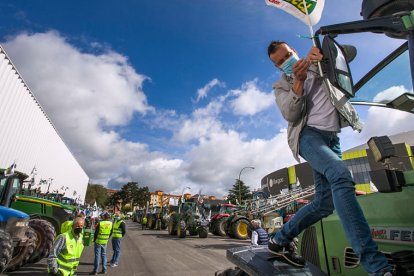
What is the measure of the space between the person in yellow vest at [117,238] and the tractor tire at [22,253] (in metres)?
2.28

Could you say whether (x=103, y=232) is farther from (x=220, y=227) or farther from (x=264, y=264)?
(x=220, y=227)

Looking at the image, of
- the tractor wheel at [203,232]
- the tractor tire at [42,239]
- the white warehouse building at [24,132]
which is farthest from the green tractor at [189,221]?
the white warehouse building at [24,132]

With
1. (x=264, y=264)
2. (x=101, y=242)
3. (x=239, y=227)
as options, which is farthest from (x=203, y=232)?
(x=264, y=264)

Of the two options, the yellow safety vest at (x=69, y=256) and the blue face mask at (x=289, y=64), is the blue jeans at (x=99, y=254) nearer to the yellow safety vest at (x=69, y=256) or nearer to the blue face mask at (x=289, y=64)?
the yellow safety vest at (x=69, y=256)

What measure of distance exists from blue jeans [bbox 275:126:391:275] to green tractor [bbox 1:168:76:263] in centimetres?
818

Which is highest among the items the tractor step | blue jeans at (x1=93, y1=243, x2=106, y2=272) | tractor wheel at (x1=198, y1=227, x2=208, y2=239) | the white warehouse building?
the white warehouse building

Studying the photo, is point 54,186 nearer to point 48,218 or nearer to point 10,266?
point 48,218

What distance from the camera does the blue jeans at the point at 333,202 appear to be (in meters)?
1.40

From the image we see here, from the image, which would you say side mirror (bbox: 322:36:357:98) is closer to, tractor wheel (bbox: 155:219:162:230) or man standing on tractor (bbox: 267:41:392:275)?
man standing on tractor (bbox: 267:41:392:275)

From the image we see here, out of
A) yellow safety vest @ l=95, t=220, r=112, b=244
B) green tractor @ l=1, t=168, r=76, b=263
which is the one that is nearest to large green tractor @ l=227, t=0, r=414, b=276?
yellow safety vest @ l=95, t=220, r=112, b=244

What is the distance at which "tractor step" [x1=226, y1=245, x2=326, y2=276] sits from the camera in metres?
1.76

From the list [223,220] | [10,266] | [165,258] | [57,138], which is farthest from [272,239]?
[57,138]

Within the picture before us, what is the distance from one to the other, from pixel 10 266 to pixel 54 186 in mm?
33163

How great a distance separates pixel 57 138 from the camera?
3591cm
